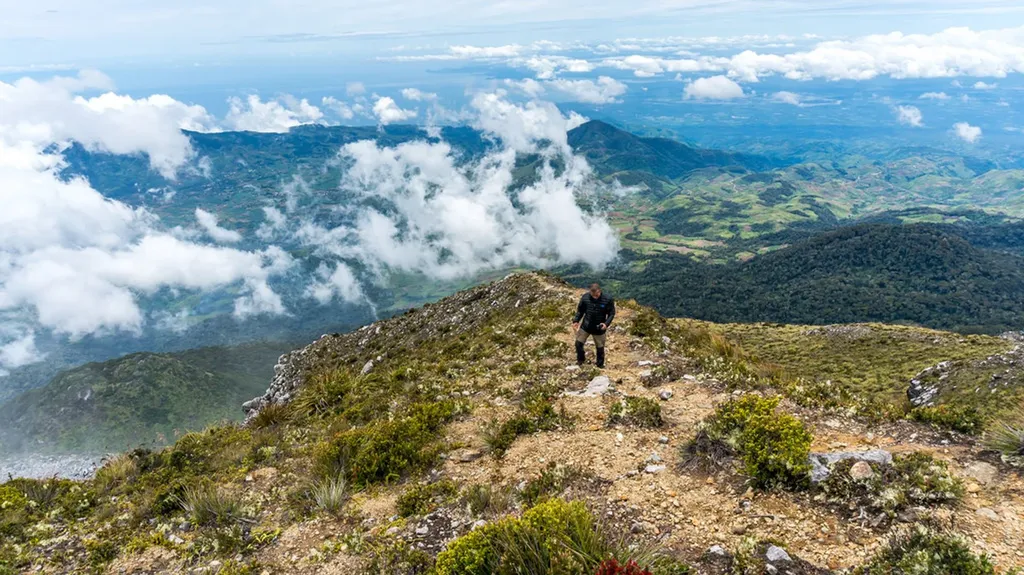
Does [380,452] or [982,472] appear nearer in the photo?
[982,472]

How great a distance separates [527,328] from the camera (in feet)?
74.2

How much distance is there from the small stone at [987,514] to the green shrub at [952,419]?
3793 mm

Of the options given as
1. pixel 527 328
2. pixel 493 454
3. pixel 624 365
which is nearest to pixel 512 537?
pixel 493 454

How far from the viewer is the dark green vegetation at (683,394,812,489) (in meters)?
8.19

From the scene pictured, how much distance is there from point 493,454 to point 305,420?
332 inches

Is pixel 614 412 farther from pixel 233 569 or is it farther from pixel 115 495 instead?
pixel 115 495

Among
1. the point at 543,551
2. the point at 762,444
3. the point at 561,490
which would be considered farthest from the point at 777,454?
the point at 543,551

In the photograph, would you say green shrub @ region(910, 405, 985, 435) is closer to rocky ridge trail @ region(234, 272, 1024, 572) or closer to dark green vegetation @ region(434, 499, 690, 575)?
rocky ridge trail @ region(234, 272, 1024, 572)

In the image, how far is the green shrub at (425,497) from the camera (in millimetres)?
9281

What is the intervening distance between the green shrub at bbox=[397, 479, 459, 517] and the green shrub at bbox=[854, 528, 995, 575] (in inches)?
268

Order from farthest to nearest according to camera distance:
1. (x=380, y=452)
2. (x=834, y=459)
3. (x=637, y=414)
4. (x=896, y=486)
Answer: (x=637, y=414) → (x=380, y=452) → (x=834, y=459) → (x=896, y=486)

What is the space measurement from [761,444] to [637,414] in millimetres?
3630

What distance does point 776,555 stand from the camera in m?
6.63

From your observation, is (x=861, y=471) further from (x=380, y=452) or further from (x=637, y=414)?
(x=380, y=452)
